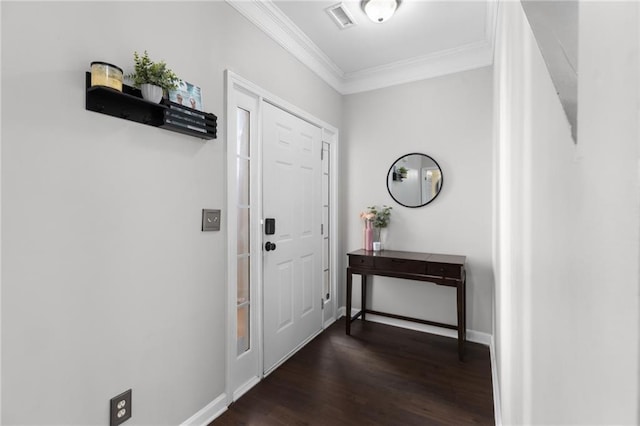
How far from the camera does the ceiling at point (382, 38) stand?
92.7 inches

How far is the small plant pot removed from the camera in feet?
4.90

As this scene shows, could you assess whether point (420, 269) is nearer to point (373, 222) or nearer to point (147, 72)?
point (373, 222)

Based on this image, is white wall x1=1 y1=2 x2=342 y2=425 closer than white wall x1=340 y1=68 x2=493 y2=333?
Yes

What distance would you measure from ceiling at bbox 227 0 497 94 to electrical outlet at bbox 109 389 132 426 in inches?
92.4

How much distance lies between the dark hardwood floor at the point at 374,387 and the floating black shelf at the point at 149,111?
1748mm

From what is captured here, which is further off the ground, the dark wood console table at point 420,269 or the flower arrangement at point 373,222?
the flower arrangement at point 373,222

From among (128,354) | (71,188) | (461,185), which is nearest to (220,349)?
(128,354)

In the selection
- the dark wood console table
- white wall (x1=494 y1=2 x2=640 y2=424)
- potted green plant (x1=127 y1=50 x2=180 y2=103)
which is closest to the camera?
white wall (x1=494 y1=2 x2=640 y2=424)

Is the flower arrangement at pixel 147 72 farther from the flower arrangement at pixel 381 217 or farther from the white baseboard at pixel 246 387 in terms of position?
the flower arrangement at pixel 381 217

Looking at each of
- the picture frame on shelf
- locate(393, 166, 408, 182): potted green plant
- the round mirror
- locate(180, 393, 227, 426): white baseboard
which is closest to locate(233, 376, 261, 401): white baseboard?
locate(180, 393, 227, 426): white baseboard

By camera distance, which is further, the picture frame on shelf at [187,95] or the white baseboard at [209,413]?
the white baseboard at [209,413]

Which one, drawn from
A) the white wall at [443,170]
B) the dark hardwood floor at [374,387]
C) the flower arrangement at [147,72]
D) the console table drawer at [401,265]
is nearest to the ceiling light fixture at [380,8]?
the white wall at [443,170]

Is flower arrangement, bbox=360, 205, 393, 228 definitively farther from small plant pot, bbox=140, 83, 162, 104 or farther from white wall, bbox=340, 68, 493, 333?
small plant pot, bbox=140, 83, 162, 104

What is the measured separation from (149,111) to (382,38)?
2149 millimetres
